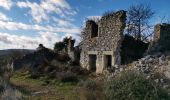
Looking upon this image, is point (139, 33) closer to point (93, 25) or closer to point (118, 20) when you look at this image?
Answer: point (93, 25)

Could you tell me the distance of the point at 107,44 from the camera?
923 inches

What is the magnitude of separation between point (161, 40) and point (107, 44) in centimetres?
405

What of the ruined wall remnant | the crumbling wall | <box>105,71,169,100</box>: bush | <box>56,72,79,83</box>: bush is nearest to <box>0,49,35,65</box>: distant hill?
<box>56,72,79,83</box>: bush

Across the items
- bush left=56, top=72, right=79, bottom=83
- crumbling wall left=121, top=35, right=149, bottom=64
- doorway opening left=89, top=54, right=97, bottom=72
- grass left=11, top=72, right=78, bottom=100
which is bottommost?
grass left=11, top=72, right=78, bottom=100

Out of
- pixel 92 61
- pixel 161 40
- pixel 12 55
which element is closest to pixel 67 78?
pixel 92 61

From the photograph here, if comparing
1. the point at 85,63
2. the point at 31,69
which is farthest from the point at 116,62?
the point at 31,69

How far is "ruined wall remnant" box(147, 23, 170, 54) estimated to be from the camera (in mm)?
20688

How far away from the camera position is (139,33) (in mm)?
36906

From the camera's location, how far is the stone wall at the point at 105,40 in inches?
875

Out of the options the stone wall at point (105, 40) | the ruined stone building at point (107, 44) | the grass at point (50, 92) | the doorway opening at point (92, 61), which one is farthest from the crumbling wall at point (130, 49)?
the grass at point (50, 92)

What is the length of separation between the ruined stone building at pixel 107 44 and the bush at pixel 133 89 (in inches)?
406

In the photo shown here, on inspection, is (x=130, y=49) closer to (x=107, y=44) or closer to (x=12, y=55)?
(x=107, y=44)

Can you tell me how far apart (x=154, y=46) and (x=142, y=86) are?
33.2 feet

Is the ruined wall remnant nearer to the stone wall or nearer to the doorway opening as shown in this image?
the stone wall
